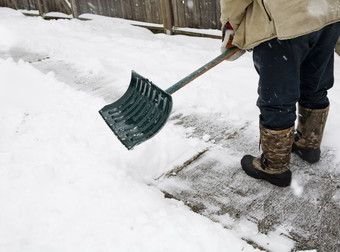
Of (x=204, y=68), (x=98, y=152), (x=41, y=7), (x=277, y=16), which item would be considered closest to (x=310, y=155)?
(x=204, y=68)

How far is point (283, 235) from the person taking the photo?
72.0 inches

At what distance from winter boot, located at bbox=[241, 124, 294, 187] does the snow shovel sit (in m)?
0.58

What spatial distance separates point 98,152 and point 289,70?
1539mm

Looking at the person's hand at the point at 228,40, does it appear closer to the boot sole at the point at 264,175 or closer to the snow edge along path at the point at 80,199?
the boot sole at the point at 264,175

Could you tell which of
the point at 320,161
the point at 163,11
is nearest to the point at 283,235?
the point at 320,161

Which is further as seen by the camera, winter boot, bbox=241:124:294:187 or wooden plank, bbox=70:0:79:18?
wooden plank, bbox=70:0:79:18

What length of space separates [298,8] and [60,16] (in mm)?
8666

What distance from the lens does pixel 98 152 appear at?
8.63 feet

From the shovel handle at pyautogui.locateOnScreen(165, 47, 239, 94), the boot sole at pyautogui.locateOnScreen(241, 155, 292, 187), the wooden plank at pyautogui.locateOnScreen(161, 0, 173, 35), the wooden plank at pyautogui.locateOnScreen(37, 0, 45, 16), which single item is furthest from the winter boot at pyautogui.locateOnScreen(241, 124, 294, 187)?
the wooden plank at pyautogui.locateOnScreen(37, 0, 45, 16)

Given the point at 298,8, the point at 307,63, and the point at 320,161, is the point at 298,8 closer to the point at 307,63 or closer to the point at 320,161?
the point at 307,63

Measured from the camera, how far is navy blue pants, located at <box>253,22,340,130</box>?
1.82 metres

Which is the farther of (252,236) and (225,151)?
(225,151)

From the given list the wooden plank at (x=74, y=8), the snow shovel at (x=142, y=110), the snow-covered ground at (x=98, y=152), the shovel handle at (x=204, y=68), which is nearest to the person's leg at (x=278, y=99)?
the shovel handle at (x=204, y=68)

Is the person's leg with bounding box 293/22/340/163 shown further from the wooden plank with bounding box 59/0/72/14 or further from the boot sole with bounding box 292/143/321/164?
the wooden plank with bounding box 59/0/72/14
